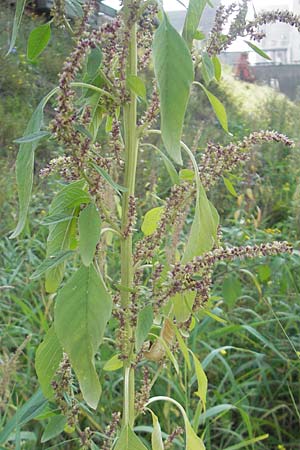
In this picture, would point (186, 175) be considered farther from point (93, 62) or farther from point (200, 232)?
point (93, 62)

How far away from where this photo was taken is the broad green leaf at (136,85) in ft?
2.17

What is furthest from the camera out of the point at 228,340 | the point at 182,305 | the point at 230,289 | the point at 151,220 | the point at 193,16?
the point at 228,340

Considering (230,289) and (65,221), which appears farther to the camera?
(230,289)

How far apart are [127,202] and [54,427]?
283 millimetres

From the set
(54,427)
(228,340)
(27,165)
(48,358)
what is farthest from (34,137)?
(228,340)

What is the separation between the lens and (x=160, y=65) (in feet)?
Result: 1.77

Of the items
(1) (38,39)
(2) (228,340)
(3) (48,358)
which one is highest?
(1) (38,39)

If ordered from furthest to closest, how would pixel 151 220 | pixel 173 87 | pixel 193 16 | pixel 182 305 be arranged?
pixel 151 220 < pixel 182 305 < pixel 193 16 < pixel 173 87

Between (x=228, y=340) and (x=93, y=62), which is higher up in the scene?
(x=93, y=62)

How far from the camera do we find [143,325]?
0.69 meters

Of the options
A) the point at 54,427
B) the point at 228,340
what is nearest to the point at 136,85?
the point at 54,427

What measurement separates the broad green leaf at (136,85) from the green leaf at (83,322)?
189mm

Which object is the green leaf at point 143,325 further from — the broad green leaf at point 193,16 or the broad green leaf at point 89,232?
the broad green leaf at point 193,16

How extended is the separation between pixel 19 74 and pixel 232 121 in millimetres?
1837
